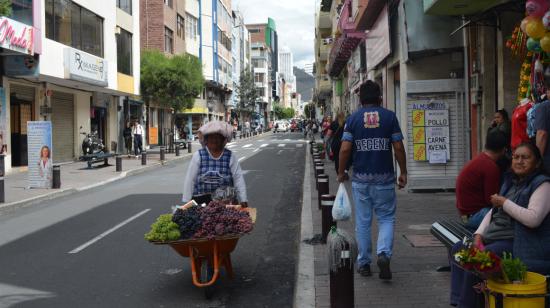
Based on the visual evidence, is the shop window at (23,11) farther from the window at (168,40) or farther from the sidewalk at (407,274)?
the window at (168,40)

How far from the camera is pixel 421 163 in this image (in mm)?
12383

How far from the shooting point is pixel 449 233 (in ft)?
17.8

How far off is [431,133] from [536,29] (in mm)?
5606

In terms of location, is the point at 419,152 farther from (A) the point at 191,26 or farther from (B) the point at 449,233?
(A) the point at 191,26

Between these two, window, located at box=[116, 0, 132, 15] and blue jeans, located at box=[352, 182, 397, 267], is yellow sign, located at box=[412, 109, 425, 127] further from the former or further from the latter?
window, located at box=[116, 0, 132, 15]

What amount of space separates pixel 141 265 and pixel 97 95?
24.0 meters

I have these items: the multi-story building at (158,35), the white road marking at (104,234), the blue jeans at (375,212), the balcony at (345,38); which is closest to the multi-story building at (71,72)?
the multi-story building at (158,35)

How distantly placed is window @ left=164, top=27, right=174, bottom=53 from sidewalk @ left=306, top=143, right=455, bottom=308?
3350 centimetres

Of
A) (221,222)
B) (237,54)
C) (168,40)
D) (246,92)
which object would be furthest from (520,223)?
(237,54)

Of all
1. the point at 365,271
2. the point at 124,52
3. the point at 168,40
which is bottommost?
the point at 365,271

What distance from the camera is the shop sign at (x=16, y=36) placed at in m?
17.2

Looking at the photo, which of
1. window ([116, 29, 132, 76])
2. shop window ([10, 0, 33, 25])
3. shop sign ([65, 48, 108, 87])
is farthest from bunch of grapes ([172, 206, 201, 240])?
window ([116, 29, 132, 76])

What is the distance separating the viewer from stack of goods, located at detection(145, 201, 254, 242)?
16.7 ft

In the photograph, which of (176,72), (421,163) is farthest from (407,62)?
(176,72)
